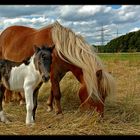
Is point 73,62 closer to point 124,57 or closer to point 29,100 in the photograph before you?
point 29,100

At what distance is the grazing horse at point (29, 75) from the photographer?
405 centimetres

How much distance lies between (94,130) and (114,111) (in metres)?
1.65

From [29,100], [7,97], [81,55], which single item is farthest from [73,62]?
[7,97]

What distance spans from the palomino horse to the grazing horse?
77 cm

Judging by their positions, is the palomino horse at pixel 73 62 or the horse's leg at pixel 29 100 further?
the palomino horse at pixel 73 62

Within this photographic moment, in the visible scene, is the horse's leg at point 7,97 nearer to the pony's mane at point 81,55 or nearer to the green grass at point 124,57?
the pony's mane at point 81,55

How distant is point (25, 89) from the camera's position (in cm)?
440

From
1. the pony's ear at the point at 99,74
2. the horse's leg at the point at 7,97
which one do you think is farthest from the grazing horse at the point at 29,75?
the horse's leg at the point at 7,97

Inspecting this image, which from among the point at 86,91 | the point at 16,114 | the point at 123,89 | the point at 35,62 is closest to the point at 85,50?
the point at 86,91

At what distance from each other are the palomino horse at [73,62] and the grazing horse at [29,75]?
0.77m

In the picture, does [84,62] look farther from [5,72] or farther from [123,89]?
[123,89]

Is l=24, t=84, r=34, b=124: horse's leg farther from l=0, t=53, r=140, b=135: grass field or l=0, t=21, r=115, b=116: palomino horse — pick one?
l=0, t=21, r=115, b=116: palomino horse

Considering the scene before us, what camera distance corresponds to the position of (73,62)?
5074mm

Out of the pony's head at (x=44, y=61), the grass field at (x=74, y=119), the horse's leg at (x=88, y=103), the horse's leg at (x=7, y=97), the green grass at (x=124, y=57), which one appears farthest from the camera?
the green grass at (x=124, y=57)
